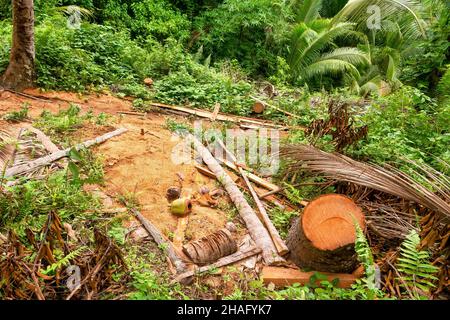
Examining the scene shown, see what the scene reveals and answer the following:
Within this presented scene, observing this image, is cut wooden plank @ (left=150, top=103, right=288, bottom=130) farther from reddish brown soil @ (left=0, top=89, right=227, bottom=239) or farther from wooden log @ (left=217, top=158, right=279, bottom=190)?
wooden log @ (left=217, top=158, right=279, bottom=190)

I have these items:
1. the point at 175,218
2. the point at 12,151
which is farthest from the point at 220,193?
the point at 12,151

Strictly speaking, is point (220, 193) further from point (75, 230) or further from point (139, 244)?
point (75, 230)

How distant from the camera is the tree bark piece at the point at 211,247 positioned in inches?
131

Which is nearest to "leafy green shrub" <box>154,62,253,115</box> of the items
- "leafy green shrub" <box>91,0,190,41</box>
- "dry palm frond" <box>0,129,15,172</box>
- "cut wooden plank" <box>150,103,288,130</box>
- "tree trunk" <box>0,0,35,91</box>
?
"cut wooden plank" <box>150,103,288,130</box>

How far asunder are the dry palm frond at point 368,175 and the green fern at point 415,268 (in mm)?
387

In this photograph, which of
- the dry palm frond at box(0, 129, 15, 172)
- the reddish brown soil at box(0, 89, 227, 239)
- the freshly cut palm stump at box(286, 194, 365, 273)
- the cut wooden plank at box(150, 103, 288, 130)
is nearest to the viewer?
the freshly cut palm stump at box(286, 194, 365, 273)

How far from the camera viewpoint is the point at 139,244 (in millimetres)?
3406

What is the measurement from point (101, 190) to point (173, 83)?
3.91 m

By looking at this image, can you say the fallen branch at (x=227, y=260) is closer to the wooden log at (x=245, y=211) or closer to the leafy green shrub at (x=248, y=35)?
the wooden log at (x=245, y=211)

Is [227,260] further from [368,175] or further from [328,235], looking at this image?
[368,175]

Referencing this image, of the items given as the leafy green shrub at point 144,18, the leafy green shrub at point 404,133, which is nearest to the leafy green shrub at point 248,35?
the leafy green shrub at point 144,18

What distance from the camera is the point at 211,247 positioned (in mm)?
3416

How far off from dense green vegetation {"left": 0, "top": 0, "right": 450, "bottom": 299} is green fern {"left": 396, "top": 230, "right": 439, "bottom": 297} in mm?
15

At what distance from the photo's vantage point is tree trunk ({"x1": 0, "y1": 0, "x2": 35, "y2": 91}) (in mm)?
6094
